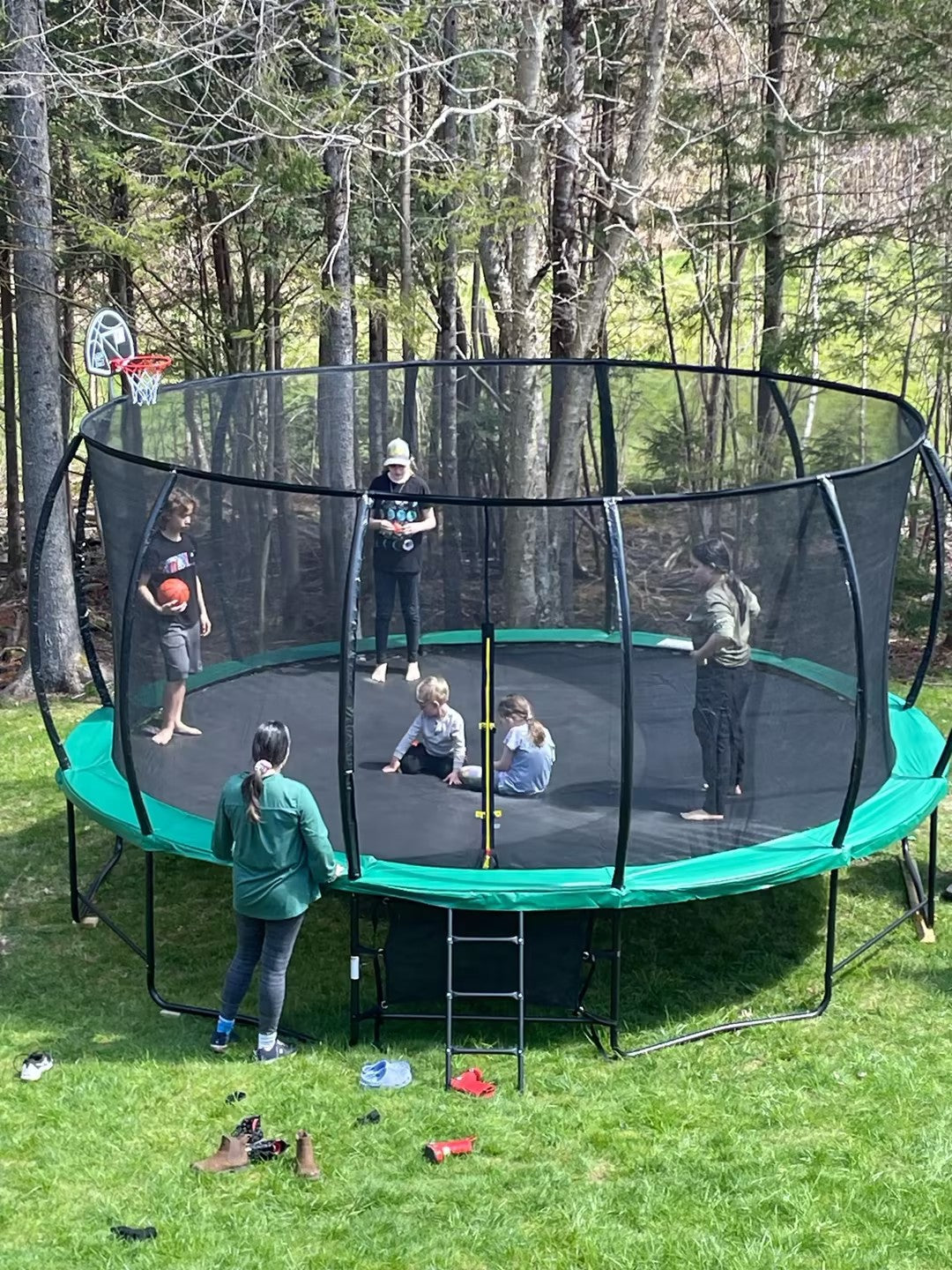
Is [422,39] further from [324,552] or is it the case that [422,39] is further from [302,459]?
[324,552]

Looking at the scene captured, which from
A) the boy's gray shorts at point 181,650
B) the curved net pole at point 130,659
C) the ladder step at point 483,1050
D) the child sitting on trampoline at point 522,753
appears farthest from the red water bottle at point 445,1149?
the boy's gray shorts at point 181,650

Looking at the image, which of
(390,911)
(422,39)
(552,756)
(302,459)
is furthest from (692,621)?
(422,39)

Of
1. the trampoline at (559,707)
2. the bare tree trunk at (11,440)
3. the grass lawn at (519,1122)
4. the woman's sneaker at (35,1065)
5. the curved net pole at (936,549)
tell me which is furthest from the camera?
the bare tree trunk at (11,440)

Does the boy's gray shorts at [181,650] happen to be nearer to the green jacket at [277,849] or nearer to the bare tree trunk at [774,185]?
the green jacket at [277,849]

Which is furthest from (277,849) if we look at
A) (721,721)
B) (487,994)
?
(721,721)

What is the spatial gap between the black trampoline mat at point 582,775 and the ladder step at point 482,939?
0.29 m

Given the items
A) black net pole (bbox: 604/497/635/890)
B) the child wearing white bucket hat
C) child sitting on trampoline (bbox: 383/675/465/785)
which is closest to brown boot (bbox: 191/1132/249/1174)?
black net pole (bbox: 604/497/635/890)

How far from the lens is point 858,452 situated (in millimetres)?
8930

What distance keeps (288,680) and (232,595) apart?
48 cm

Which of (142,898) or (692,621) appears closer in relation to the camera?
(692,621)

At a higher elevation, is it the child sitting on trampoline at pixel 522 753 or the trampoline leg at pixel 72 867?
the child sitting on trampoline at pixel 522 753

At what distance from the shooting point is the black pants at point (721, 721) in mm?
5520

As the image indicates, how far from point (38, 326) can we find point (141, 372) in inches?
131

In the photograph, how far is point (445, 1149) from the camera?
179 inches
